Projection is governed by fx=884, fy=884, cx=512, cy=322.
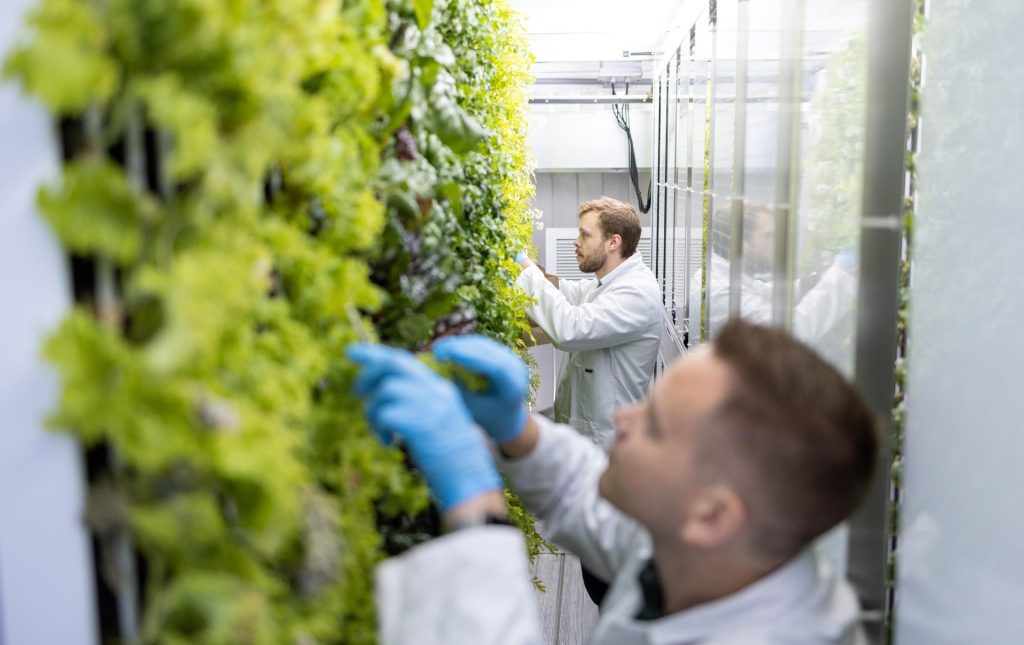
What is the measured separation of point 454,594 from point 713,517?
388 mm

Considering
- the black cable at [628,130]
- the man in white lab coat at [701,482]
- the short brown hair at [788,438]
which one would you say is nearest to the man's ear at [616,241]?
the black cable at [628,130]

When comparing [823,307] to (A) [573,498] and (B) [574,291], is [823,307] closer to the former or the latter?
(A) [573,498]

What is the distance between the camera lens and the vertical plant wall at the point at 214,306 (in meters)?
0.60

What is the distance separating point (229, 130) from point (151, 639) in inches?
15.4

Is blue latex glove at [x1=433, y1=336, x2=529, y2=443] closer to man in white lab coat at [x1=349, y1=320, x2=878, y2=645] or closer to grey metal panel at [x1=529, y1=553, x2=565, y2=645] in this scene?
man in white lab coat at [x1=349, y1=320, x2=878, y2=645]

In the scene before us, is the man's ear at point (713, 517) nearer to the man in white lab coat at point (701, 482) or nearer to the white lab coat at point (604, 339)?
the man in white lab coat at point (701, 482)

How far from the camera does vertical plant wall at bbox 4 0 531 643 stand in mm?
605

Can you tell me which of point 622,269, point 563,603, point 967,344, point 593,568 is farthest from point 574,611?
point 967,344

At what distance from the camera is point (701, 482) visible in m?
1.07

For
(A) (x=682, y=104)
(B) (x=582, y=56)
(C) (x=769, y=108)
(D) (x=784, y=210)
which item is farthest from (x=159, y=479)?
(B) (x=582, y=56)

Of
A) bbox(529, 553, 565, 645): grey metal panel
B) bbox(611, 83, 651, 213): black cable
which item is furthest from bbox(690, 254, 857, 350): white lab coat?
bbox(611, 83, 651, 213): black cable

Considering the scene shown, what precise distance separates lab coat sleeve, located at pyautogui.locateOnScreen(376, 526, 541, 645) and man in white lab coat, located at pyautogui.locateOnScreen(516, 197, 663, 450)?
2.40 meters

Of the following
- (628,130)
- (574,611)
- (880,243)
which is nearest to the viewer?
(880,243)

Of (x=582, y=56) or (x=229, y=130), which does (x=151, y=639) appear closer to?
(x=229, y=130)
